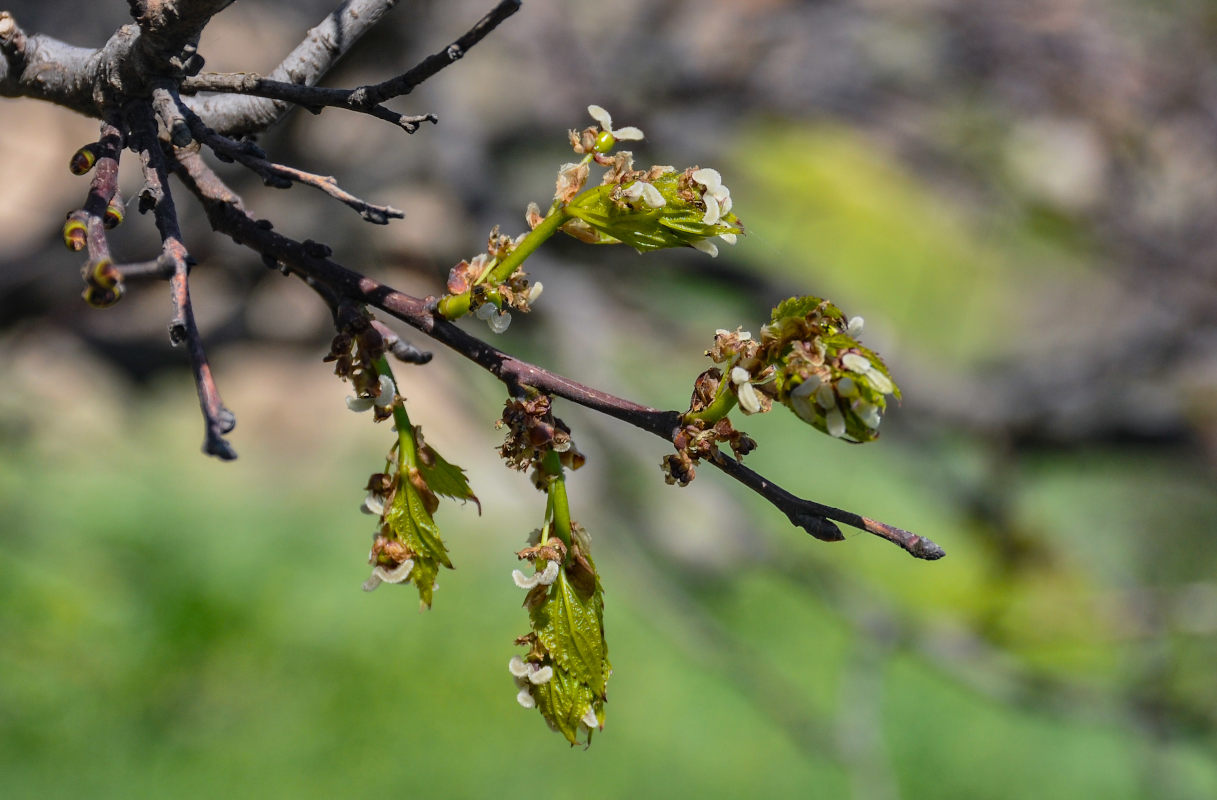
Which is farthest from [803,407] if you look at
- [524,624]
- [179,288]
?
[524,624]

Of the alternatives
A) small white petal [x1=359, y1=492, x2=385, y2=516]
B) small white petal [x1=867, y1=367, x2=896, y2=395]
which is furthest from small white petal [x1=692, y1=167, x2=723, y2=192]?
small white petal [x1=359, y1=492, x2=385, y2=516]

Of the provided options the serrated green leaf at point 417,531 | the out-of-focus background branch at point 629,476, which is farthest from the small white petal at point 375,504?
the out-of-focus background branch at point 629,476

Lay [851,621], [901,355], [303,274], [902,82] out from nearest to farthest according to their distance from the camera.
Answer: [303,274] < [851,621] < [901,355] < [902,82]

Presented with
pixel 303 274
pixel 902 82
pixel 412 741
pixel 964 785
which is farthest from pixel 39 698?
pixel 902 82

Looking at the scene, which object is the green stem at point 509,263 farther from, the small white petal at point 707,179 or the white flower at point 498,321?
the small white petal at point 707,179

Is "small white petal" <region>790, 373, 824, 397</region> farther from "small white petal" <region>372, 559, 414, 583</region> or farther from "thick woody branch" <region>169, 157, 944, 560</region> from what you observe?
"small white petal" <region>372, 559, 414, 583</region>

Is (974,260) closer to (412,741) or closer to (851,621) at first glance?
(851,621)
